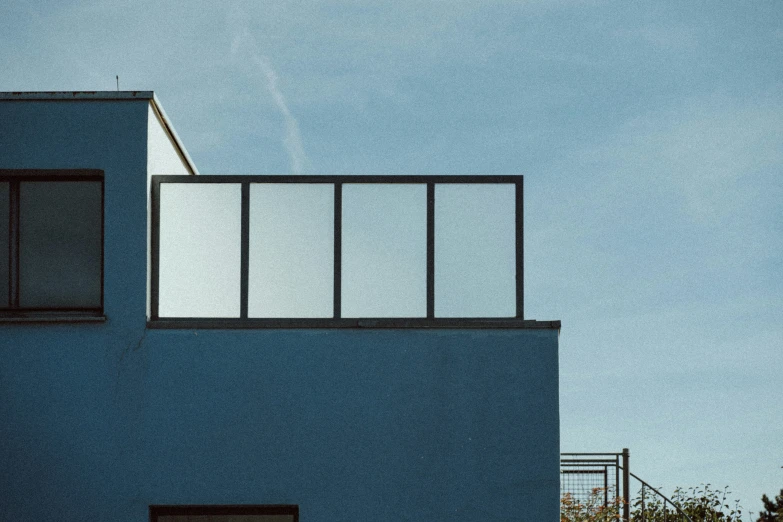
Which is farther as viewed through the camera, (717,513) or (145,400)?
(717,513)

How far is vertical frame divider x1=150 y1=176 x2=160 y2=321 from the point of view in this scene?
8.95m

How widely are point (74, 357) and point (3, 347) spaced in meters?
0.70

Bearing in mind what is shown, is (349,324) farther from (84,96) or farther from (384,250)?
(84,96)

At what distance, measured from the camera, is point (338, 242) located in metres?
9.09

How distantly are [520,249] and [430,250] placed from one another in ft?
2.93

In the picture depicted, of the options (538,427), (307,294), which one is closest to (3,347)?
(307,294)

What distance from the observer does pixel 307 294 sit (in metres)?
8.97

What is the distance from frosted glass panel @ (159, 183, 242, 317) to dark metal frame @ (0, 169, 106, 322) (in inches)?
24.7

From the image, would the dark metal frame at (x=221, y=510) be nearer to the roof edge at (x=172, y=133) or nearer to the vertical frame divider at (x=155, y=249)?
the vertical frame divider at (x=155, y=249)

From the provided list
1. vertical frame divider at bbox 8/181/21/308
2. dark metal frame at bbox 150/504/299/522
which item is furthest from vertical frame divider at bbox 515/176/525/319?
vertical frame divider at bbox 8/181/21/308

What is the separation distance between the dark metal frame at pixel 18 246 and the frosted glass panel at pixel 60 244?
0.04 m

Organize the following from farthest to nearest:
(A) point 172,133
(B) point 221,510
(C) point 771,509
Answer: (C) point 771,509
(A) point 172,133
(B) point 221,510

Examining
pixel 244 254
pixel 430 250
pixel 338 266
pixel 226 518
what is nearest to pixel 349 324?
pixel 338 266

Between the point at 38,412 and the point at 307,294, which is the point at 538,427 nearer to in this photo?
the point at 307,294
